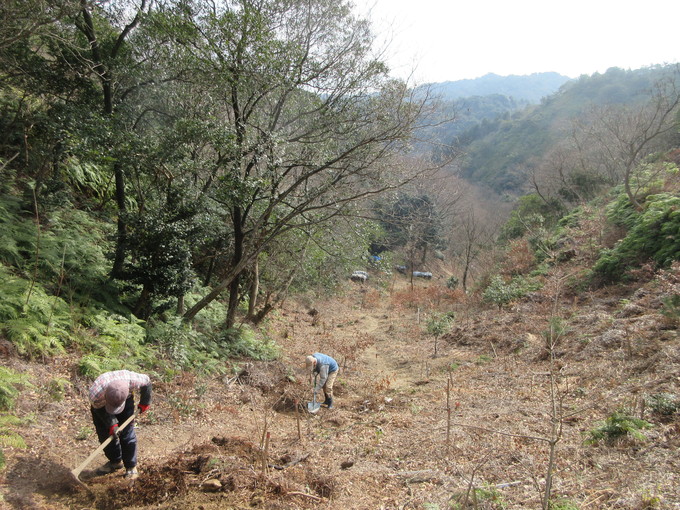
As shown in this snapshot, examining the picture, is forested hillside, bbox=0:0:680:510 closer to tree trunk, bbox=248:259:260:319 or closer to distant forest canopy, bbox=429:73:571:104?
tree trunk, bbox=248:259:260:319

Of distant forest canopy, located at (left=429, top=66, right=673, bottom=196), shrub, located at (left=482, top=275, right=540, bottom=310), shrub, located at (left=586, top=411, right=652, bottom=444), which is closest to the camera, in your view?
shrub, located at (left=586, top=411, right=652, bottom=444)

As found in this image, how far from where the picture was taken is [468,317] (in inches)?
587

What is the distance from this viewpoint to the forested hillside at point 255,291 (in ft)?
14.7

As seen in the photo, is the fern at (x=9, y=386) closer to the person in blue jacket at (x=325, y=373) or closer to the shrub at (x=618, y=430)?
the person in blue jacket at (x=325, y=373)

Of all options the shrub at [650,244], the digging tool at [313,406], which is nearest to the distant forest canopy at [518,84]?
the shrub at [650,244]

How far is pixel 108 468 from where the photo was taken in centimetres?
425

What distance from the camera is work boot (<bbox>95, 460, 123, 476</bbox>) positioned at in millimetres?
4211

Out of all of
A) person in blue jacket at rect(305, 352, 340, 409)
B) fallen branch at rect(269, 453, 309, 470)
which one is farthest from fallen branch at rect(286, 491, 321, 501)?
person in blue jacket at rect(305, 352, 340, 409)

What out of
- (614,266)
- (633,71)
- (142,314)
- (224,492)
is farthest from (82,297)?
(633,71)

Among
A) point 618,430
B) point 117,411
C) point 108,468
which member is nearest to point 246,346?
point 108,468

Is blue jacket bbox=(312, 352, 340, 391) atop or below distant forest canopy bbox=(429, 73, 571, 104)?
below

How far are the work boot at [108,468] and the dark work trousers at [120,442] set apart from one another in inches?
1.6

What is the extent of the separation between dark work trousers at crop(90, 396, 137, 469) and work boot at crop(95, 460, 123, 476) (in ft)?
0.13

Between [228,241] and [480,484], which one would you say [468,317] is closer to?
[228,241]
